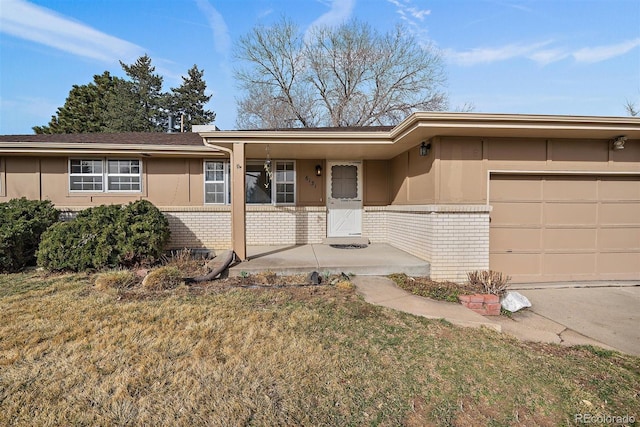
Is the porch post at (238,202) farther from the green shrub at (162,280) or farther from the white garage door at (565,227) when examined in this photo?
the white garage door at (565,227)

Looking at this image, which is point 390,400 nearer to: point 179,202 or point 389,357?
point 389,357

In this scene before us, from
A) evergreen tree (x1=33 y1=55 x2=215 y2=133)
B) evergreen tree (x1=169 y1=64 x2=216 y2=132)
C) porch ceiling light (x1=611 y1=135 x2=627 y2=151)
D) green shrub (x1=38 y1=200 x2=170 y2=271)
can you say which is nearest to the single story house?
porch ceiling light (x1=611 y1=135 x2=627 y2=151)

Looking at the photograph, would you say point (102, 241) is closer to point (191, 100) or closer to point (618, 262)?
point (618, 262)

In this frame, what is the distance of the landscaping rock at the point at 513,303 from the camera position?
4.75 metres

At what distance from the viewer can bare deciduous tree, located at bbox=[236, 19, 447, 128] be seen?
19484mm

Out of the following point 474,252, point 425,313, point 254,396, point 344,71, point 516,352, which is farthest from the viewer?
point 344,71

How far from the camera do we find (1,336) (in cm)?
340

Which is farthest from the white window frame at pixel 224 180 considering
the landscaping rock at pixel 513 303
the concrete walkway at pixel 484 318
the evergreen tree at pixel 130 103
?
the evergreen tree at pixel 130 103

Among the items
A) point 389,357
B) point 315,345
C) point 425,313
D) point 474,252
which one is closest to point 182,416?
point 315,345

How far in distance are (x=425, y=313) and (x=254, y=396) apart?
2.66m

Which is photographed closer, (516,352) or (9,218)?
(516,352)

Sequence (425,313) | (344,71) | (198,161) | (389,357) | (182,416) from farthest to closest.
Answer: (344,71)
(198,161)
(425,313)
(389,357)
(182,416)

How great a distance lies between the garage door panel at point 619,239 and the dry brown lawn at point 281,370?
403 cm

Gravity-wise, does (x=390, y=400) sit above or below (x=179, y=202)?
below
